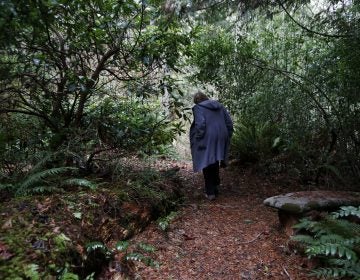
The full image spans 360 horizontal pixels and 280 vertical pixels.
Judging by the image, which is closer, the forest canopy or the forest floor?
the forest floor

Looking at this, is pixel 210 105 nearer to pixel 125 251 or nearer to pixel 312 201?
pixel 312 201

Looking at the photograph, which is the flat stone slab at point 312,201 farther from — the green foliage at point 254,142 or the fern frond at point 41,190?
the green foliage at point 254,142

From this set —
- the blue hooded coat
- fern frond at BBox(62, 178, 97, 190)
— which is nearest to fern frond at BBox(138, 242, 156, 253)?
fern frond at BBox(62, 178, 97, 190)

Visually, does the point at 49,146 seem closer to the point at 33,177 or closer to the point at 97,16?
the point at 33,177

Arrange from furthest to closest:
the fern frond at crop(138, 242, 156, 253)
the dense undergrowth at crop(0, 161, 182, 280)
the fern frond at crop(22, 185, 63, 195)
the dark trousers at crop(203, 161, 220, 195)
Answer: the dark trousers at crop(203, 161, 220, 195) < the fern frond at crop(22, 185, 63, 195) < the fern frond at crop(138, 242, 156, 253) < the dense undergrowth at crop(0, 161, 182, 280)

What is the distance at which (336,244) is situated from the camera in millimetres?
3359

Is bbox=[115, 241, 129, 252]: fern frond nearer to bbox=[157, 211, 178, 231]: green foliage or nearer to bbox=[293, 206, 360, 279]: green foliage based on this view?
bbox=[157, 211, 178, 231]: green foliage

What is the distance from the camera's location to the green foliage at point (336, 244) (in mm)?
3232

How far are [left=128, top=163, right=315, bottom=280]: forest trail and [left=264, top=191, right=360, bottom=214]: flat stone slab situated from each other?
45 cm

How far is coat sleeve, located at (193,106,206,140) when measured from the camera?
651 cm

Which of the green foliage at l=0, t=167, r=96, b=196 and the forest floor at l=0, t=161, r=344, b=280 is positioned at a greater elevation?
the green foliage at l=0, t=167, r=96, b=196

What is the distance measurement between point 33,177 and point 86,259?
4.86 feet

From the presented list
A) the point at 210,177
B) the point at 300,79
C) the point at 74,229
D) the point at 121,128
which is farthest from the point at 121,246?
the point at 300,79

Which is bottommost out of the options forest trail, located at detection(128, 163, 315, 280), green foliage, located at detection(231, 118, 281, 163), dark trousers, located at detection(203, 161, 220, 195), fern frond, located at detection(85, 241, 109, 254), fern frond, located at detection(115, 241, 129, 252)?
forest trail, located at detection(128, 163, 315, 280)
